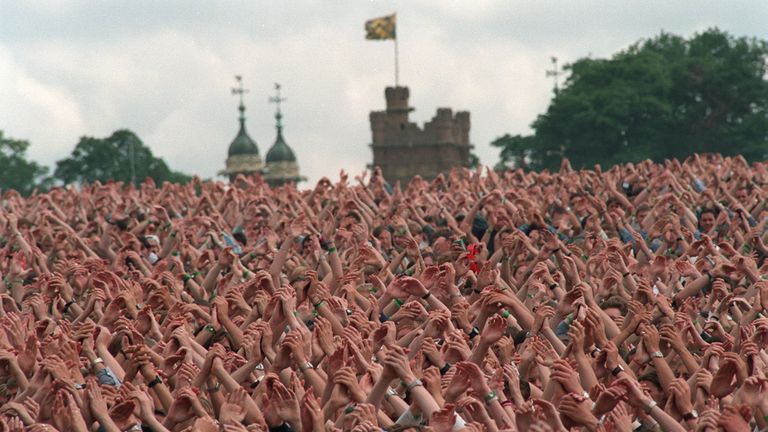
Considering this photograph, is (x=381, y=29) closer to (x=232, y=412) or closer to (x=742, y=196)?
(x=742, y=196)

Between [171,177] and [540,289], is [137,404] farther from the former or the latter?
[171,177]

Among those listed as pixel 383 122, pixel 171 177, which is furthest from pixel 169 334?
pixel 171 177

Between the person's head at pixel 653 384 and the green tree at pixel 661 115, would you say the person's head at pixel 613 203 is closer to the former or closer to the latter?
the person's head at pixel 653 384

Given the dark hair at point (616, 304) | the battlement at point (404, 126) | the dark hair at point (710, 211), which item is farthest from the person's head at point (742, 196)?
the battlement at point (404, 126)

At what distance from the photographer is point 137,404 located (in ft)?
28.0

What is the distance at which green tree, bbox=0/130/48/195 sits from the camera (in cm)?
10888

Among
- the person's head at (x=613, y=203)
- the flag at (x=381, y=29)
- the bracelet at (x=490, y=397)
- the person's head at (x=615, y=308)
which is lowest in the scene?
the bracelet at (x=490, y=397)

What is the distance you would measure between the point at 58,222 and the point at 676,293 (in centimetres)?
887

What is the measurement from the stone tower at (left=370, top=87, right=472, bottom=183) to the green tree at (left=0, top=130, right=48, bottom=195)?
21.9 metres

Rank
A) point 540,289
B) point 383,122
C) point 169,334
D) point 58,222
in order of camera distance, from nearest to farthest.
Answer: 1. point 169,334
2. point 540,289
3. point 58,222
4. point 383,122

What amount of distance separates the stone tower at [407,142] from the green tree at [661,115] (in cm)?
2429

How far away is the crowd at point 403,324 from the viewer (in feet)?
27.3

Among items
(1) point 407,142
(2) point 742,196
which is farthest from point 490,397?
(1) point 407,142

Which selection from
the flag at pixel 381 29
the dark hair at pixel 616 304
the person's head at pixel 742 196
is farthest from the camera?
the flag at pixel 381 29
